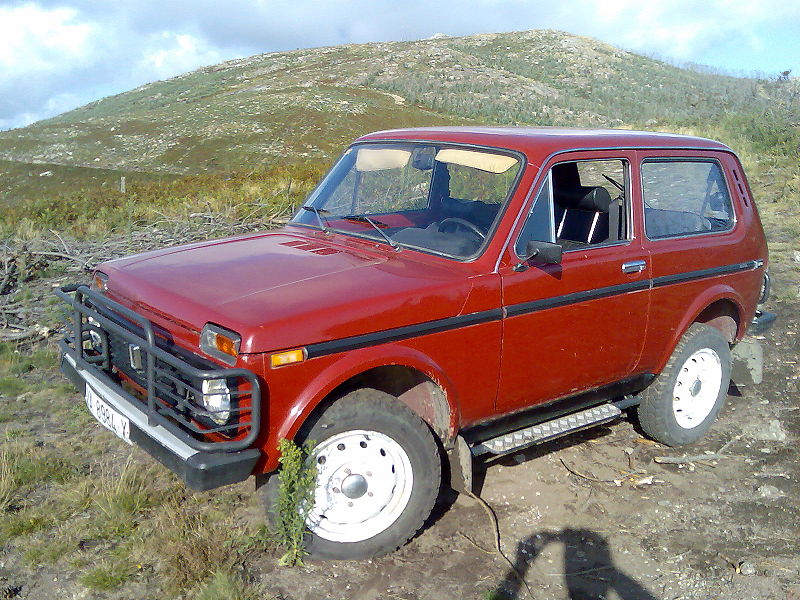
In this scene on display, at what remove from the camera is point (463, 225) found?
3834 millimetres

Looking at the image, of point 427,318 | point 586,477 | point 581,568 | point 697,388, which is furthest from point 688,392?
point 427,318

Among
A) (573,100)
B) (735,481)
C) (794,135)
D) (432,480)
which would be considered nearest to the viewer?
(432,480)

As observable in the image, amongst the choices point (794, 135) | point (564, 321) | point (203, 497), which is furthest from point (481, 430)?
point (794, 135)

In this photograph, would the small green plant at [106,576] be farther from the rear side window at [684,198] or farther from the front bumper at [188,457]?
the rear side window at [684,198]

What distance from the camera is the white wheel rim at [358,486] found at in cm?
322

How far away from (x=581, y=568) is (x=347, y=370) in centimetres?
158

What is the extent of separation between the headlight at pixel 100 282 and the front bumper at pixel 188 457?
29.6 inches

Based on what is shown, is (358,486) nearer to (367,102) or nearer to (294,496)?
(294,496)

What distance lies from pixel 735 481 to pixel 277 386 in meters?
3.12

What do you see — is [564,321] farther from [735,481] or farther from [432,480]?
[735,481]

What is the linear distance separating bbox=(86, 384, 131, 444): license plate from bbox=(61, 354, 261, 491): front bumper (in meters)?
0.03

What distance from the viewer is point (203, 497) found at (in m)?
3.89

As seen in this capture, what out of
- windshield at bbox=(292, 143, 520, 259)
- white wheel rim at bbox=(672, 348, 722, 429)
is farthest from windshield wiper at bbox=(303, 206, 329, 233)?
white wheel rim at bbox=(672, 348, 722, 429)

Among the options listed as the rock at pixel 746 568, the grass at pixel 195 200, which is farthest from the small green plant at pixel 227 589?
the rock at pixel 746 568
